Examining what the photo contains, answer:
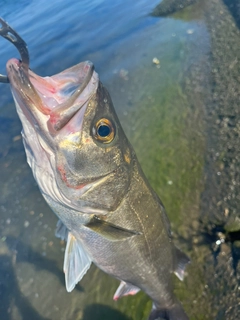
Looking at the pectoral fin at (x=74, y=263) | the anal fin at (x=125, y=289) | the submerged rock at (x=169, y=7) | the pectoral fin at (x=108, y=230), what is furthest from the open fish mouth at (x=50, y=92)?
the submerged rock at (x=169, y=7)

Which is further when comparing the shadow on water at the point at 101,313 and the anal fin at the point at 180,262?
the shadow on water at the point at 101,313

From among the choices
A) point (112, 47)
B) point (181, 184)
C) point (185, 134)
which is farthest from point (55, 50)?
point (181, 184)

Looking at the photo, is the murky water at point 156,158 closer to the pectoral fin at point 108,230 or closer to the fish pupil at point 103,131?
the pectoral fin at point 108,230

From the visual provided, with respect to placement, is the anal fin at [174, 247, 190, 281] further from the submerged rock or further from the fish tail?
the submerged rock

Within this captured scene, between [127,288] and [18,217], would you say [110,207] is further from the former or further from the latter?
[18,217]

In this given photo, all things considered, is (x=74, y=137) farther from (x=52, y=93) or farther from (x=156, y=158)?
(x=156, y=158)

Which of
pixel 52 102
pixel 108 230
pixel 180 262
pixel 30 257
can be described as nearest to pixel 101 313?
pixel 30 257
